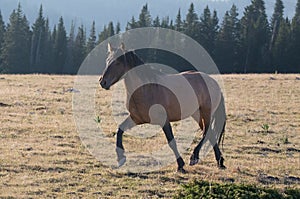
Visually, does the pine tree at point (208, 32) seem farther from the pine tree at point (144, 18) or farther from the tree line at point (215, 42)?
the pine tree at point (144, 18)

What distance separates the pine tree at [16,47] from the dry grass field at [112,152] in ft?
136

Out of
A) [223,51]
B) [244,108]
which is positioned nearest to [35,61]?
[223,51]

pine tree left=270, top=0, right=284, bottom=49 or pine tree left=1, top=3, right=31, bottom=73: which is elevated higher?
pine tree left=270, top=0, right=284, bottom=49

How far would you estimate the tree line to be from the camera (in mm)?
57406

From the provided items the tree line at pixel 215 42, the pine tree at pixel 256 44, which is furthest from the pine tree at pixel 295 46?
the pine tree at pixel 256 44

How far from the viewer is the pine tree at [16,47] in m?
61.4

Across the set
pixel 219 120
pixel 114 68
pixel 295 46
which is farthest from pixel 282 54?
pixel 114 68

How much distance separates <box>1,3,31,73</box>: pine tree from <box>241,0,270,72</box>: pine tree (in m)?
29.3

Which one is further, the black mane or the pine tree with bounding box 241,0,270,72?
the pine tree with bounding box 241,0,270,72

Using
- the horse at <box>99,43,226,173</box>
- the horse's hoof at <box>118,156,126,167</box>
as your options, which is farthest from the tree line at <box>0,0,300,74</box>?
the horse's hoof at <box>118,156,126,167</box>

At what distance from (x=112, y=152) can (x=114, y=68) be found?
276 cm

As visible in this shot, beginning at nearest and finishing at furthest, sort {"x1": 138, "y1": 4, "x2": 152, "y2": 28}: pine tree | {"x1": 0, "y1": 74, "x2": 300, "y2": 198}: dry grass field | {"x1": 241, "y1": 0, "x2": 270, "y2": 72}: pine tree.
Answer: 1. {"x1": 0, "y1": 74, "x2": 300, "y2": 198}: dry grass field
2. {"x1": 241, "y1": 0, "x2": 270, "y2": 72}: pine tree
3. {"x1": 138, "y1": 4, "x2": 152, "y2": 28}: pine tree

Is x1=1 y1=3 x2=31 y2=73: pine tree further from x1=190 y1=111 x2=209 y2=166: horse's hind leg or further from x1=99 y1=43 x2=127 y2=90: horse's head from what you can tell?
x1=99 y1=43 x2=127 y2=90: horse's head

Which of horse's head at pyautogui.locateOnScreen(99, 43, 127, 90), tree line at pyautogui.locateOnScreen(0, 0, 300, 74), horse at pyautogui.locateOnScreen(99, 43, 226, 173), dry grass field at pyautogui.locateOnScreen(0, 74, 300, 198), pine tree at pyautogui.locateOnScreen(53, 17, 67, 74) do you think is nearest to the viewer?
dry grass field at pyautogui.locateOnScreen(0, 74, 300, 198)
